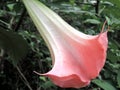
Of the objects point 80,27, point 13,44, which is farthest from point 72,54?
point 80,27

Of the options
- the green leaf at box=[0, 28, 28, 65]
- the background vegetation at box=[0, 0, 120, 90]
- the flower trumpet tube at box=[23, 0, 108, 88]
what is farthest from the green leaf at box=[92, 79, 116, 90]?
the flower trumpet tube at box=[23, 0, 108, 88]

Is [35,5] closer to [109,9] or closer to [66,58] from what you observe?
[66,58]

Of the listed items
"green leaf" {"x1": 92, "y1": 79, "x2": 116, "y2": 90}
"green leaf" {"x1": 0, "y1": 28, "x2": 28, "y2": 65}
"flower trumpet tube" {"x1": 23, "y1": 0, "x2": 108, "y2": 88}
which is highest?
"flower trumpet tube" {"x1": 23, "y1": 0, "x2": 108, "y2": 88}

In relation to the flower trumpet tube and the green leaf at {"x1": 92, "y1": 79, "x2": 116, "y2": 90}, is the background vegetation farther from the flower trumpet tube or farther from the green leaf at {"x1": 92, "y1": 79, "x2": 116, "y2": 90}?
the flower trumpet tube

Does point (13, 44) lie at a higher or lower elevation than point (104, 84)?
higher

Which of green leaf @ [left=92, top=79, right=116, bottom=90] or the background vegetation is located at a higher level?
the background vegetation

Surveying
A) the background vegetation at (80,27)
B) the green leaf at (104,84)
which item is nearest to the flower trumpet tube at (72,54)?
the background vegetation at (80,27)

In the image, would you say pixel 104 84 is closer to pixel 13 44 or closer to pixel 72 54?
pixel 13 44

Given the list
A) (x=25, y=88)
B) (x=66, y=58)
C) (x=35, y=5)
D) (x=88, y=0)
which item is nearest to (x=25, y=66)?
(x=25, y=88)
